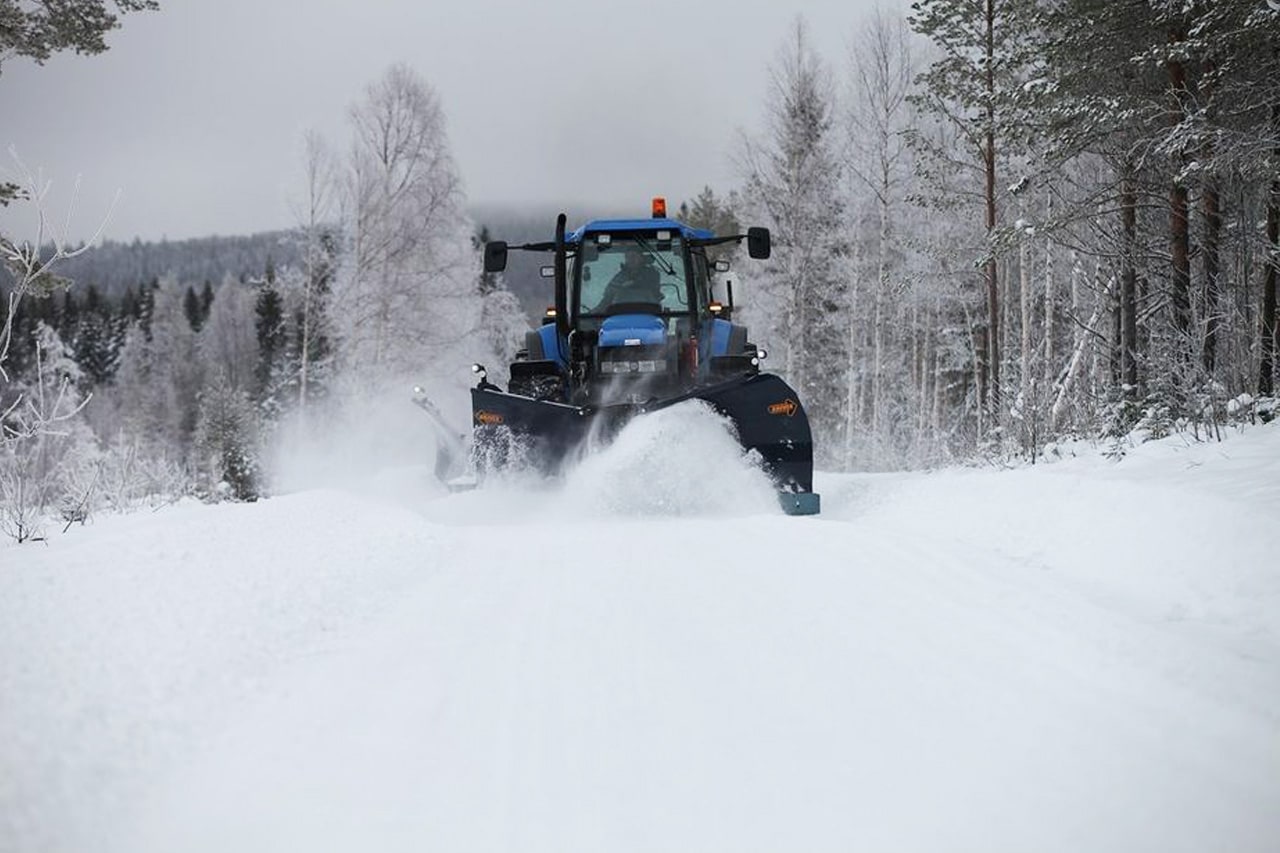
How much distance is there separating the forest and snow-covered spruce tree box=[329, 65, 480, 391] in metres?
→ 0.06

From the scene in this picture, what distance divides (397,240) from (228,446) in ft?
22.6

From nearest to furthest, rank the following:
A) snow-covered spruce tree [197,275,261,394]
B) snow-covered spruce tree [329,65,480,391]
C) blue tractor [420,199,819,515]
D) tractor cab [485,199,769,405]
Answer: blue tractor [420,199,819,515]
tractor cab [485,199,769,405]
snow-covered spruce tree [329,65,480,391]
snow-covered spruce tree [197,275,261,394]

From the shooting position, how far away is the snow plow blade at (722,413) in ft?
21.6

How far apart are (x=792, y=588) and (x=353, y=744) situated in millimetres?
2115

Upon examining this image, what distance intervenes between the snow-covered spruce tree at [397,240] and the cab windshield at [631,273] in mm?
11296

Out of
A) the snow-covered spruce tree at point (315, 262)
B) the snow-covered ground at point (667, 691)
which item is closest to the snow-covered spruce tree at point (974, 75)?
the snow-covered ground at point (667, 691)

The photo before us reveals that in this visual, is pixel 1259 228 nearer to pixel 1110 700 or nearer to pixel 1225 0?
pixel 1225 0

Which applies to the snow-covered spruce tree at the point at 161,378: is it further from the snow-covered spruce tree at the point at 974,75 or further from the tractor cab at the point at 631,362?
the snow-covered spruce tree at the point at 974,75

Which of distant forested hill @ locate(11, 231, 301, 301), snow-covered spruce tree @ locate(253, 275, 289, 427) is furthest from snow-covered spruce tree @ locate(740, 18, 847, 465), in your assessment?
distant forested hill @ locate(11, 231, 301, 301)

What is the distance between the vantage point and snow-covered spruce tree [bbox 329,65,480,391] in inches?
706

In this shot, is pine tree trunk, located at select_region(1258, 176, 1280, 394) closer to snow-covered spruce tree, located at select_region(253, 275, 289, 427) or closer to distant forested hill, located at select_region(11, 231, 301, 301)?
snow-covered spruce tree, located at select_region(253, 275, 289, 427)

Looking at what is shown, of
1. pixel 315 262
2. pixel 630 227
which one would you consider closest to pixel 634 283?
pixel 630 227

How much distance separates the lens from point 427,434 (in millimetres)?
10852

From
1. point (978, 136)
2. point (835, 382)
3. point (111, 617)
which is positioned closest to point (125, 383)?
point (835, 382)
